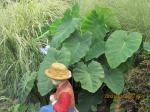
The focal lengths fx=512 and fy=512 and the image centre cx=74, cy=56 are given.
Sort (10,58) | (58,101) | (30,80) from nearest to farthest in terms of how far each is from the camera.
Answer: (58,101), (30,80), (10,58)

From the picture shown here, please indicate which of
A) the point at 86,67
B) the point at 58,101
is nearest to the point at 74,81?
the point at 86,67

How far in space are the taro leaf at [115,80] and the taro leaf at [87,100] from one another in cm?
31

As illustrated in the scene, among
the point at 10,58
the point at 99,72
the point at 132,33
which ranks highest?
the point at 132,33

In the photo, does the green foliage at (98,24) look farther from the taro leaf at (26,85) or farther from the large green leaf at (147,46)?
the taro leaf at (26,85)

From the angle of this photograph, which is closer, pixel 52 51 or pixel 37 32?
pixel 52 51

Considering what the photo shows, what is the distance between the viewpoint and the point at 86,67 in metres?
6.40

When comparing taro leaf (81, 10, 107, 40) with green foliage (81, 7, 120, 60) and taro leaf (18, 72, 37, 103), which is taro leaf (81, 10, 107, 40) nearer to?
green foliage (81, 7, 120, 60)

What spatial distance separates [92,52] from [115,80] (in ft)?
1.60

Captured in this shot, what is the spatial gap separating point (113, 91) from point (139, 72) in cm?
47

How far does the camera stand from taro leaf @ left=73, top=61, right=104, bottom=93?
621cm

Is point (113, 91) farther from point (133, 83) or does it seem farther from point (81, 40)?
point (81, 40)

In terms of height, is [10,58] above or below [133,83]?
below

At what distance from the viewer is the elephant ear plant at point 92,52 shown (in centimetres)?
A: 625

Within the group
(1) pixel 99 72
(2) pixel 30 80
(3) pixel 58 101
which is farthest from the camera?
(2) pixel 30 80
